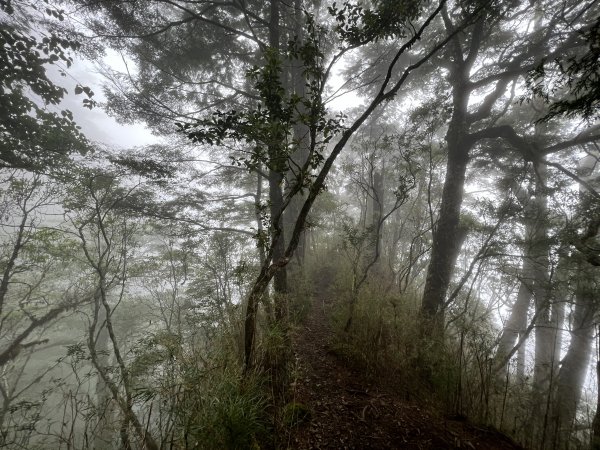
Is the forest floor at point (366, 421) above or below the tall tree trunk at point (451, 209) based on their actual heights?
below

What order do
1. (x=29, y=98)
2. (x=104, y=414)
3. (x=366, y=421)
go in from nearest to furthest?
(x=366, y=421) → (x=104, y=414) → (x=29, y=98)

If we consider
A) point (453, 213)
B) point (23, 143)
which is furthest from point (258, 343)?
point (23, 143)

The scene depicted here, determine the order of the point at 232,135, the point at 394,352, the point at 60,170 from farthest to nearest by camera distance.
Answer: the point at 60,170, the point at 394,352, the point at 232,135

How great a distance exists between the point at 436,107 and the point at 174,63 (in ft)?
23.6

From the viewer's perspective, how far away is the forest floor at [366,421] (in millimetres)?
2586

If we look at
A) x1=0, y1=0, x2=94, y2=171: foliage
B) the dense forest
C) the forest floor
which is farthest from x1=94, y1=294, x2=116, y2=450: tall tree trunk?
x1=0, y1=0, x2=94, y2=171: foliage

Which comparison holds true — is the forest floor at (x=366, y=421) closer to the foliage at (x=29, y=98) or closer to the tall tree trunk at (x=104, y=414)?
the tall tree trunk at (x=104, y=414)

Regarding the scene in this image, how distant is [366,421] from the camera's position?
2.83 meters

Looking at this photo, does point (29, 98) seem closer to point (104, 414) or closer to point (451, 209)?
point (104, 414)

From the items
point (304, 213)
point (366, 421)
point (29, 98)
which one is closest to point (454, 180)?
point (304, 213)

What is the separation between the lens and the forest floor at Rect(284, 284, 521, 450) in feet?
8.48

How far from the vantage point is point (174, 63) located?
673 centimetres

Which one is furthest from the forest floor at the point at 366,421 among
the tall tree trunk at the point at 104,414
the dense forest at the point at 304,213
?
the tall tree trunk at the point at 104,414

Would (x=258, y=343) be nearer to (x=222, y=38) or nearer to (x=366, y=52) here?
(x=222, y=38)
